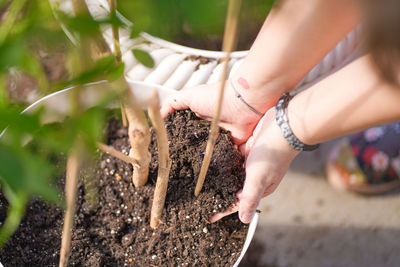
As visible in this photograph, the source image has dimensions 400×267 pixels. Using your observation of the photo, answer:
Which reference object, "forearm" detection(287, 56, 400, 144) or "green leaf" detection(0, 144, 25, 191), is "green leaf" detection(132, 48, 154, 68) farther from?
"forearm" detection(287, 56, 400, 144)

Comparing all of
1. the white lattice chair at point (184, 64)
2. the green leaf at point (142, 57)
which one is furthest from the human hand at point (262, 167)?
the green leaf at point (142, 57)

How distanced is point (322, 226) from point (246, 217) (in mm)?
694

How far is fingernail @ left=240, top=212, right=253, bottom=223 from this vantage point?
32.3 inches

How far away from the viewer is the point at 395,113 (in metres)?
0.67

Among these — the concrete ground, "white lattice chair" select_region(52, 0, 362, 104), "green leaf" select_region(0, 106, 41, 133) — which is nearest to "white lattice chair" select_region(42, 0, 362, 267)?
"white lattice chair" select_region(52, 0, 362, 104)

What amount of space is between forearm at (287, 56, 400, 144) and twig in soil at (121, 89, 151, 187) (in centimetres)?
31

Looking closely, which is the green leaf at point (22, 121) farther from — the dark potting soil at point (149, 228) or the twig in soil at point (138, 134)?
the dark potting soil at point (149, 228)

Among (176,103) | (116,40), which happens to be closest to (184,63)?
(176,103)

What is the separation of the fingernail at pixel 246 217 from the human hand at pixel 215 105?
21 centimetres

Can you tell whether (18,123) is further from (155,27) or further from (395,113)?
(395,113)

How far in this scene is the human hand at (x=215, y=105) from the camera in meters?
0.91

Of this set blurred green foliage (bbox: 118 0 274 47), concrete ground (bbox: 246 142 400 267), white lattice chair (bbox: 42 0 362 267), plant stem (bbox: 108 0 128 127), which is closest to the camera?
blurred green foliage (bbox: 118 0 274 47)

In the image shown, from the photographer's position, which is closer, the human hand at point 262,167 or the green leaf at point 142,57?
the green leaf at point 142,57

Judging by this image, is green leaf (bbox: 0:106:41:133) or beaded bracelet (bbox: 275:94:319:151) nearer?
green leaf (bbox: 0:106:41:133)
